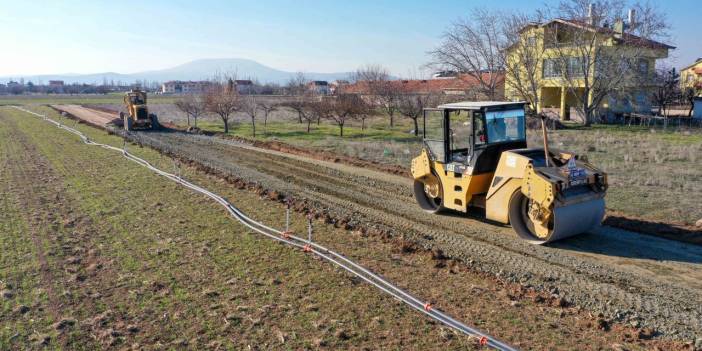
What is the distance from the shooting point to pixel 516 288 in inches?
301

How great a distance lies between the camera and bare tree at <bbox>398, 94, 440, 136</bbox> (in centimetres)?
3638

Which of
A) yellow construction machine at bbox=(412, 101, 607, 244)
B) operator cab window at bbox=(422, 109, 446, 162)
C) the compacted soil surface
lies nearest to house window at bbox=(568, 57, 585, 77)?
the compacted soil surface

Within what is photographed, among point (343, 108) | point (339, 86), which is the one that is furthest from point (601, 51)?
point (339, 86)

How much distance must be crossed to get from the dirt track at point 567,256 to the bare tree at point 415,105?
21.2 metres

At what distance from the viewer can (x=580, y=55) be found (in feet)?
132

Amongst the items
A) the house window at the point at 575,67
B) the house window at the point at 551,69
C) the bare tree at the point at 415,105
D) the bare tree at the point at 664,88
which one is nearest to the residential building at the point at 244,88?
the bare tree at the point at 415,105

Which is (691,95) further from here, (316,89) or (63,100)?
(63,100)

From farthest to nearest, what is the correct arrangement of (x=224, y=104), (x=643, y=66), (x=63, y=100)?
(x=63, y=100)
(x=643, y=66)
(x=224, y=104)

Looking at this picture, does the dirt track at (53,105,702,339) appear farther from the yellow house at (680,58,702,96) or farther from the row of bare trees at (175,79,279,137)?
the yellow house at (680,58,702,96)

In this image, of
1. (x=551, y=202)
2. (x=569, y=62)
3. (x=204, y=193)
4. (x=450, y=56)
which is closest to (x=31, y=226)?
(x=204, y=193)

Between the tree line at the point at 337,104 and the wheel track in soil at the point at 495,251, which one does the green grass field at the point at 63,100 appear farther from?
the wheel track in soil at the point at 495,251

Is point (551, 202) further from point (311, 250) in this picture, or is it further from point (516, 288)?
point (311, 250)

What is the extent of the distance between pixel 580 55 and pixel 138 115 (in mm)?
32408

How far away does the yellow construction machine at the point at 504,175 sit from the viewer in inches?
366
